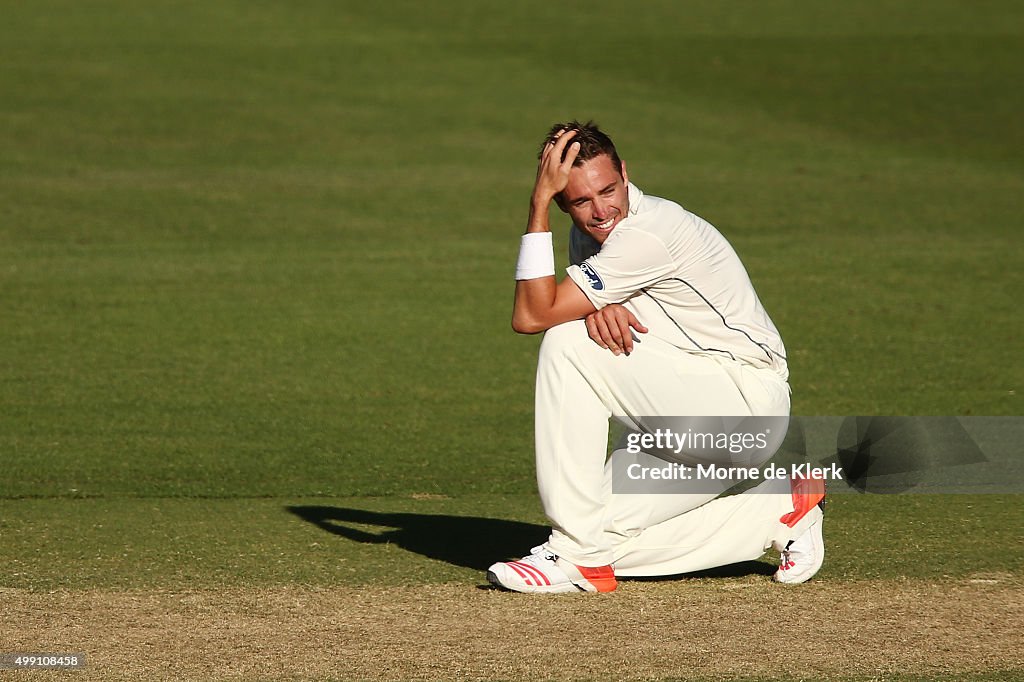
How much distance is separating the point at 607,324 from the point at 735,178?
10.3 metres

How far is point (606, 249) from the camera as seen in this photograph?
5.06 metres

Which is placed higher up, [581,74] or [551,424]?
[581,74]

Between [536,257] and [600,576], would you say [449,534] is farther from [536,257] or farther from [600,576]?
[536,257]

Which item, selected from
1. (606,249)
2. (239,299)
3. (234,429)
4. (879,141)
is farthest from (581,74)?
(606,249)

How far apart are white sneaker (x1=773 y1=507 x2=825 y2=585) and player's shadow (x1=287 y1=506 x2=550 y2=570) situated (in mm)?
998

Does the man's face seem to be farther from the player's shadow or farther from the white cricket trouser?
the player's shadow

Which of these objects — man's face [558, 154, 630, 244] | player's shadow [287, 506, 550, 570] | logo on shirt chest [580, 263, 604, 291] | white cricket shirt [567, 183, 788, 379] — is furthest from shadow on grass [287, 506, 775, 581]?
man's face [558, 154, 630, 244]

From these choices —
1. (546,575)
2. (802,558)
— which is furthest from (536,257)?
(802,558)

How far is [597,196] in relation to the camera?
512cm

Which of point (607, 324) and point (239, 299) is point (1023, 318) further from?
point (607, 324)

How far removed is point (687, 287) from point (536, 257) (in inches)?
21.8

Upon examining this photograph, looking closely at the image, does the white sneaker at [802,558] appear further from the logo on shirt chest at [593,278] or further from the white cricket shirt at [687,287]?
the logo on shirt chest at [593,278]

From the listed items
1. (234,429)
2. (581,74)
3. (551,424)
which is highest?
(581,74)

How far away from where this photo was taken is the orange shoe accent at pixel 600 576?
5031 mm
